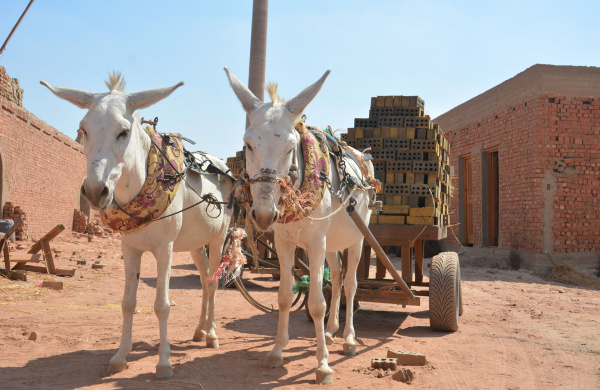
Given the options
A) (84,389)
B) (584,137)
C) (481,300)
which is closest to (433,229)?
(481,300)

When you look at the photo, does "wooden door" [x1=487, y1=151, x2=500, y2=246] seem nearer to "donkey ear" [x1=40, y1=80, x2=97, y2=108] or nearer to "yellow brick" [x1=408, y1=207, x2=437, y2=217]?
"yellow brick" [x1=408, y1=207, x2=437, y2=217]

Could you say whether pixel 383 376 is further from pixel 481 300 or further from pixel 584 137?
pixel 584 137

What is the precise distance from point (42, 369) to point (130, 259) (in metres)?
1.20

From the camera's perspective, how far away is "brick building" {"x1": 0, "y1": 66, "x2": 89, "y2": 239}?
47.2 feet

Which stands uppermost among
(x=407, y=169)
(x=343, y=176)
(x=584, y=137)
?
(x=584, y=137)

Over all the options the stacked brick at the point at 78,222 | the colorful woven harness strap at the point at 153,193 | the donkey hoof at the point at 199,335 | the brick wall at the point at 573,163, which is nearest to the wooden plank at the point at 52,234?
the donkey hoof at the point at 199,335

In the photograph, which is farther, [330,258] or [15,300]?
[15,300]

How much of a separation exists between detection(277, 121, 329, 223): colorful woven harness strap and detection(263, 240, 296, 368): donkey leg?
1.59ft

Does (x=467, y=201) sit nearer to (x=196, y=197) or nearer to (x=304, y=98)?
(x=196, y=197)

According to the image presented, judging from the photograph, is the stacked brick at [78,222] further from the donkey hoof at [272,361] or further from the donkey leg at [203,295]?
the donkey hoof at [272,361]

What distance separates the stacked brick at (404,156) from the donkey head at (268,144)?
10.9 ft

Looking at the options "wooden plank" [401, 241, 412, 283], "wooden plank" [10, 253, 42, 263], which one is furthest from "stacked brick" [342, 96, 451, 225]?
"wooden plank" [10, 253, 42, 263]

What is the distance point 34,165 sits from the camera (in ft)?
54.1

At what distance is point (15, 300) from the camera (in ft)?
24.0
